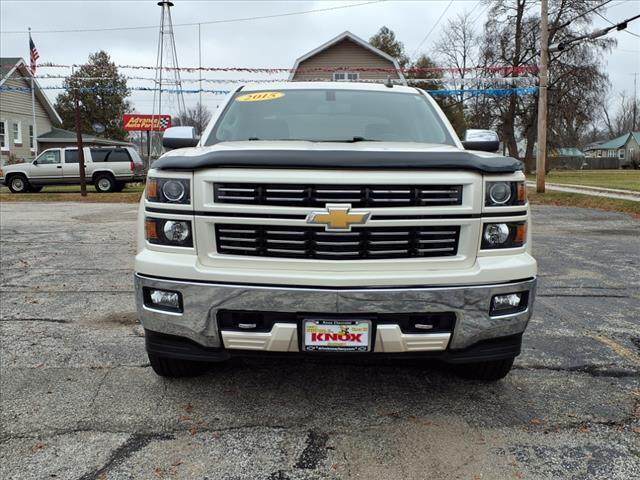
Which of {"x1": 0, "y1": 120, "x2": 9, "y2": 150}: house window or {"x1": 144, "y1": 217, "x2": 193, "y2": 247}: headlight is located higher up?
{"x1": 0, "y1": 120, "x2": 9, "y2": 150}: house window

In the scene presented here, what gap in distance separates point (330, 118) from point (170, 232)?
1.84 metres

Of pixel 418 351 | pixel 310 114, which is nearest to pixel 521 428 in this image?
pixel 418 351

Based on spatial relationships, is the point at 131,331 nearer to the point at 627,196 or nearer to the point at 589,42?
the point at 627,196

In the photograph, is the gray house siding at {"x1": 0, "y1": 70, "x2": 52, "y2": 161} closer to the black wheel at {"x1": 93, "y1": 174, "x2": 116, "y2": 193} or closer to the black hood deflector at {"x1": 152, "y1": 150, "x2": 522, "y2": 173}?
the black wheel at {"x1": 93, "y1": 174, "x2": 116, "y2": 193}

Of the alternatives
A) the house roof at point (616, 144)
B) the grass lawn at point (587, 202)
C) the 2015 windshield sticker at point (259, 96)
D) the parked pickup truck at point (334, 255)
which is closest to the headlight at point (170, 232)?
Answer: the parked pickup truck at point (334, 255)

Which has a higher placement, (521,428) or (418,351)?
(418,351)

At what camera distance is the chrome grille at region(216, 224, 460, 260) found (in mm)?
2754

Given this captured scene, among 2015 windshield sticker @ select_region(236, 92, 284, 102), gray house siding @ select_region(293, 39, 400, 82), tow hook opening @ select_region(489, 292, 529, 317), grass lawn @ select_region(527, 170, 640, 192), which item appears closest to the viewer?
tow hook opening @ select_region(489, 292, 529, 317)

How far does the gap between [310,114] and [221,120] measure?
66 centimetres

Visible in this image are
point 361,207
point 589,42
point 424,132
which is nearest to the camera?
point 361,207

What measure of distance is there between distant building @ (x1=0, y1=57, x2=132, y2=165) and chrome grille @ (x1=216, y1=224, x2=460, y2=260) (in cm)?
3084

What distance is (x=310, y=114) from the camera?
426cm

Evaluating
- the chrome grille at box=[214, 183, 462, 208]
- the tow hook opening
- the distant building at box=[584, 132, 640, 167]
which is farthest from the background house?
the distant building at box=[584, 132, 640, 167]

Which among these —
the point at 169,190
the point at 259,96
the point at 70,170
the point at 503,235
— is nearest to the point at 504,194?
the point at 503,235
